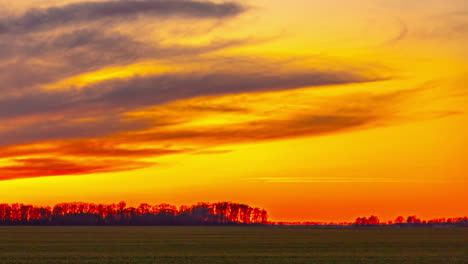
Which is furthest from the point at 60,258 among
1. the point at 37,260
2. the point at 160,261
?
the point at 160,261

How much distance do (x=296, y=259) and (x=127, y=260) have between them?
13.4 m

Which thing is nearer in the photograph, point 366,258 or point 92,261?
point 92,261

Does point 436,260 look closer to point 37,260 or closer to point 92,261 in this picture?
point 92,261

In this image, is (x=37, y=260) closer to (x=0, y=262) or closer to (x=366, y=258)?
(x=0, y=262)

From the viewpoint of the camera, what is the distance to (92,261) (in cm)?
5256

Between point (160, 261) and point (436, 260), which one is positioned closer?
point (160, 261)

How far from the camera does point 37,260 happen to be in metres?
54.0

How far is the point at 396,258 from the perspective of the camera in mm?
57188

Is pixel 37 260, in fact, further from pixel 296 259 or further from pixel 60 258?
pixel 296 259

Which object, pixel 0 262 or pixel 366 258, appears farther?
pixel 366 258

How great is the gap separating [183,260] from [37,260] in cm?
1162

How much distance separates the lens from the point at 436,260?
54625 millimetres

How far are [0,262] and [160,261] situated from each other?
1197 cm

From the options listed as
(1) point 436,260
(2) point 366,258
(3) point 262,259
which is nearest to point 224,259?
(3) point 262,259
